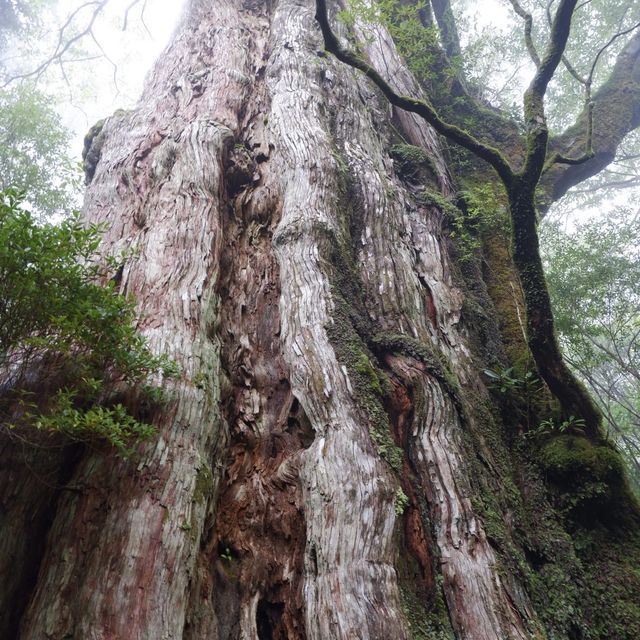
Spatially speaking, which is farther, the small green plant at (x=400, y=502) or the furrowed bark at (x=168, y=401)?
the small green plant at (x=400, y=502)

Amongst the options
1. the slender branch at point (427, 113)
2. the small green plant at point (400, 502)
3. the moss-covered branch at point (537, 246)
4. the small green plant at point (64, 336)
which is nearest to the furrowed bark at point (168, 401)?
the small green plant at point (64, 336)

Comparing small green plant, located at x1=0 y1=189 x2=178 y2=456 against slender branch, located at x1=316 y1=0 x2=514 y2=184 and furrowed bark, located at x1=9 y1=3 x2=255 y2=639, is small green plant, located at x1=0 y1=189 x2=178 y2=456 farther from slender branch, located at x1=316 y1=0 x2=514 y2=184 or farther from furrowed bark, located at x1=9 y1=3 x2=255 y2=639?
slender branch, located at x1=316 y1=0 x2=514 y2=184

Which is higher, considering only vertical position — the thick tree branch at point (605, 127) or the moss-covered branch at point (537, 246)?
the thick tree branch at point (605, 127)

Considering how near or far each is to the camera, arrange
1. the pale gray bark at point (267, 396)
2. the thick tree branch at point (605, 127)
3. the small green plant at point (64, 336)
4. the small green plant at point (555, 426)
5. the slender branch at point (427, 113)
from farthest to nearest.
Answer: the thick tree branch at point (605, 127), the slender branch at point (427, 113), the small green plant at point (555, 426), the pale gray bark at point (267, 396), the small green plant at point (64, 336)

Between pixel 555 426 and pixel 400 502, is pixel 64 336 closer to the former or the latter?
pixel 400 502

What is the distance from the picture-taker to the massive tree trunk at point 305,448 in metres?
2.54

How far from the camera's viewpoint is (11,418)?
2721mm

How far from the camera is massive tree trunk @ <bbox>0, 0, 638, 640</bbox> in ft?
8.32

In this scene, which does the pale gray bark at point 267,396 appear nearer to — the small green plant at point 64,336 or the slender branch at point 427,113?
the small green plant at point 64,336

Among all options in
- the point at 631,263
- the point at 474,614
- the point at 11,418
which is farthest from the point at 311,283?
the point at 631,263

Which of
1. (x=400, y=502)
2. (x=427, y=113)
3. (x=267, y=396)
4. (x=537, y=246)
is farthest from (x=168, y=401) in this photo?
(x=427, y=113)

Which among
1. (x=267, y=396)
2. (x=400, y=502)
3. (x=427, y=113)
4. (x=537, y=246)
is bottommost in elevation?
(x=400, y=502)

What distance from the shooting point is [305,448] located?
10.8 ft

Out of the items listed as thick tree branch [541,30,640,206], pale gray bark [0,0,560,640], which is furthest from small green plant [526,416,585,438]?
thick tree branch [541,30,640,206]
